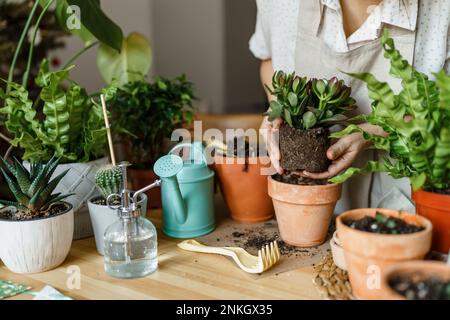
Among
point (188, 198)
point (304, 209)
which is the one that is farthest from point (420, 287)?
point (188, 198)

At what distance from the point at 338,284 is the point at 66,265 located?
53 centimetres

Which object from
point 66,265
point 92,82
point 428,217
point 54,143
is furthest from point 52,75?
point 92,82

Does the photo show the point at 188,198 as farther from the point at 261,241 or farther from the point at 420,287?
the point at 420,287

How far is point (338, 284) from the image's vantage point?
934 mm

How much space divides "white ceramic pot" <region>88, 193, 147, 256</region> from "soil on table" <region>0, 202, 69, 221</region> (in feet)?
0.20

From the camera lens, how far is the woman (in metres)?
1.19

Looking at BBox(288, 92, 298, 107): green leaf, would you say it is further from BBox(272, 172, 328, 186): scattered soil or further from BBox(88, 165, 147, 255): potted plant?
BBox(88, 165, 147, 255): potted plant

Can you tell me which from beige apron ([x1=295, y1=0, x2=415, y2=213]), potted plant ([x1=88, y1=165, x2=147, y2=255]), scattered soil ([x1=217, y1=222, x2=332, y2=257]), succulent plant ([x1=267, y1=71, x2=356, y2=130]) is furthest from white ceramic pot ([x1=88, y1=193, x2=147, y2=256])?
beige apron ([x1=295, y1=0, x2=415, y2=213])

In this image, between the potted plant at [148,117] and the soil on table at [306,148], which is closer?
the soil on table at [306,148]

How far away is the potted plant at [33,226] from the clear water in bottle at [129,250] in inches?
3.7

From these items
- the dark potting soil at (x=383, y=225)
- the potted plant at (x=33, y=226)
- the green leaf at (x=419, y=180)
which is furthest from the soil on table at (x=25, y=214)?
the green leaf at (x=419, y=180)

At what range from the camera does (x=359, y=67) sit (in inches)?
49.6

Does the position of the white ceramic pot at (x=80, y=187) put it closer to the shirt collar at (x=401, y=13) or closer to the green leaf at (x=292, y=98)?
A: the green leaf at (x=292, y=98)

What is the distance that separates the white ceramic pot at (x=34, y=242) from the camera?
98 cm
